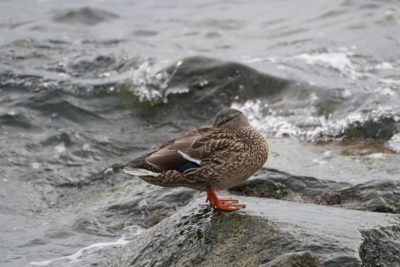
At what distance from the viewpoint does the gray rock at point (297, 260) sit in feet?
14.8

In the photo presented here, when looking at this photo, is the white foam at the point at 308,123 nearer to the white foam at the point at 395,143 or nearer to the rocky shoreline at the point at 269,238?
the white foam at the point at 395,143

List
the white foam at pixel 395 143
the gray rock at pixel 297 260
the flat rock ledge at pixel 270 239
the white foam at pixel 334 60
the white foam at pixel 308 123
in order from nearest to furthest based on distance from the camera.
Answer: the gray rock at pixel 297 260 < the flat rock ledge at pixel 270 239 < the white foam at pixel 395 143 < the white foam at pixel 308 123 < the white foam at pixel 334 60

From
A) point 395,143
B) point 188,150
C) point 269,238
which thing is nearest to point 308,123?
point 395,143

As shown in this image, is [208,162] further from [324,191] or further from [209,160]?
[324,191]

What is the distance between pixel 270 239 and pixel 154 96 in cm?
700

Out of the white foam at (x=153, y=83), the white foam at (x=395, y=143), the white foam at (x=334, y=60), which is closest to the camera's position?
the white foam at (x=395, y=143)

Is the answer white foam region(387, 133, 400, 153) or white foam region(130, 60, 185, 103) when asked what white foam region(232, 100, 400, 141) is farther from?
white foam region(130, 60, 185, 103)

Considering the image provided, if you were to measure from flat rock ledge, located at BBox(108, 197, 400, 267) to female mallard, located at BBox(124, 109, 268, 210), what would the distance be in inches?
9.0

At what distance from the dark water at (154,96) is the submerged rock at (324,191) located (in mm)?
221

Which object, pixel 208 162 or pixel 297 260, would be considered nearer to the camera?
pixel 297 260

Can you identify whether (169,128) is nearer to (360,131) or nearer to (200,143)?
(360,131)

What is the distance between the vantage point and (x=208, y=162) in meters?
5.85

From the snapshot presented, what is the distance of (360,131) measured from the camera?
984cm

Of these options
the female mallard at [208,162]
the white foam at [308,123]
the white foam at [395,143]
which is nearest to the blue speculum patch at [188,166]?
the female mallard at [208,162]
